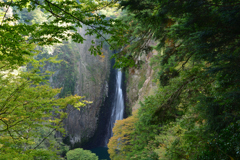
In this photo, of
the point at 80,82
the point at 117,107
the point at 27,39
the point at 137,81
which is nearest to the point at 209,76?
the point at 27,39

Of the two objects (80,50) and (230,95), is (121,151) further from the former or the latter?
(80,50)

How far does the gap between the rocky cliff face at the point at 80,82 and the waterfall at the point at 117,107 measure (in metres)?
2.33

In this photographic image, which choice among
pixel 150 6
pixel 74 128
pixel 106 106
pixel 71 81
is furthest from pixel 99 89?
pixel 150 6

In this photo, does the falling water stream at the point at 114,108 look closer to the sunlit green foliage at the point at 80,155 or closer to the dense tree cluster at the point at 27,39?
the sunlit green foliage at the point at 80,155

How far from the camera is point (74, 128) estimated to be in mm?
21438

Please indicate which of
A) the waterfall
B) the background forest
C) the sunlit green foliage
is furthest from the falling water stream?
the background forest

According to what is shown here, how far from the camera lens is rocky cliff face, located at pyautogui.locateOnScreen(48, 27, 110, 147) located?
21578 millimetres

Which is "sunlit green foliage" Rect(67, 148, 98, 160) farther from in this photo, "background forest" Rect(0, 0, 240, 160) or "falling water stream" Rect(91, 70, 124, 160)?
"background forest" Rect(0, 0, 240, 160)

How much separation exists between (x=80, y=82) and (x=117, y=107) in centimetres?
698

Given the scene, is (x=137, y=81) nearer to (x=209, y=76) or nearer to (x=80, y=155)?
(x=80, y=155)

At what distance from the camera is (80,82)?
76.4 ft

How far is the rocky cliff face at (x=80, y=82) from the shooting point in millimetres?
21578

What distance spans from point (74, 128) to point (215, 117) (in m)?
21.2

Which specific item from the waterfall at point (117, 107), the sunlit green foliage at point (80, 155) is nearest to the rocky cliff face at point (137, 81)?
the waterfall at point (117, 107)
